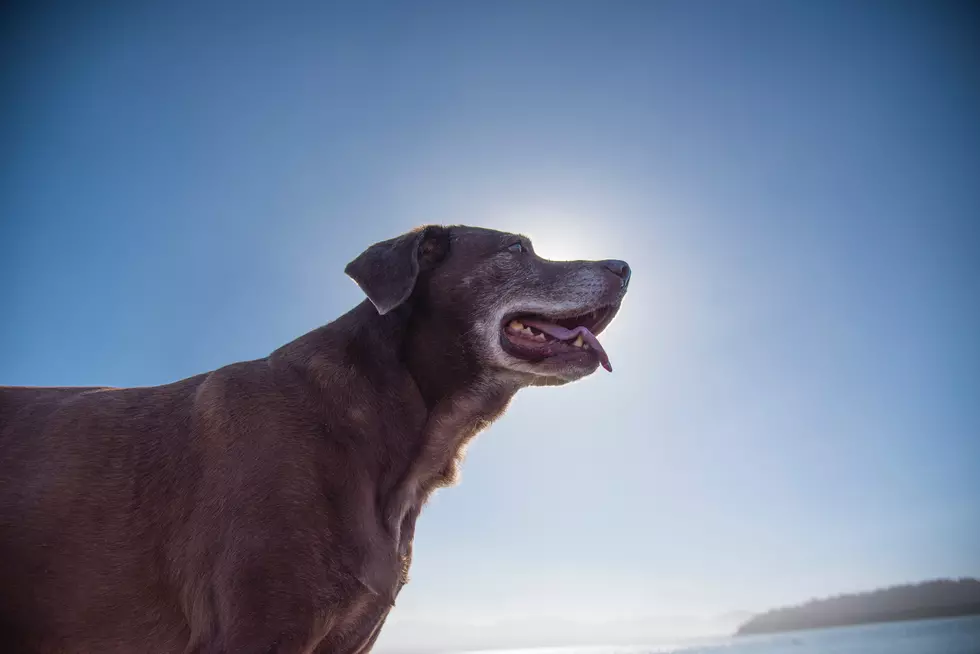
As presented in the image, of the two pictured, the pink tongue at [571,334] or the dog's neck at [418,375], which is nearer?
the dog's neck at [418,375]

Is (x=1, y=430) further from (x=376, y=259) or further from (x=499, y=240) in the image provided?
(x=499, y=240)

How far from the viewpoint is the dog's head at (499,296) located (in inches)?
177

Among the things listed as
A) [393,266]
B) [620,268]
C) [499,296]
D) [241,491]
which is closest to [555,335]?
[499,296]

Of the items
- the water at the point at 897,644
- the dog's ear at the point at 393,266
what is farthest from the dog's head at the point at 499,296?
the water at the point at 897,644

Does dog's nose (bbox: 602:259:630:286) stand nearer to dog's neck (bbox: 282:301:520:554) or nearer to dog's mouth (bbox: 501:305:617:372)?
dog's mouth (bbox: 501:305:617:372)

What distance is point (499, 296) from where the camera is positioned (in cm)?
481

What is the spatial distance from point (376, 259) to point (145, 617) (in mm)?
2700

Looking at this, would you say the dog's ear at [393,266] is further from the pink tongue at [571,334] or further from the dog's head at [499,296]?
the pink tongue at [571,334]

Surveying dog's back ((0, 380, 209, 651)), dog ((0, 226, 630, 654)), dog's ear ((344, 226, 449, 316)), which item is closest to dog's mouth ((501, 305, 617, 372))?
dog ((0, 226, 630, 654))

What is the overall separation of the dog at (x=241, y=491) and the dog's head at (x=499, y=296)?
0.08 m

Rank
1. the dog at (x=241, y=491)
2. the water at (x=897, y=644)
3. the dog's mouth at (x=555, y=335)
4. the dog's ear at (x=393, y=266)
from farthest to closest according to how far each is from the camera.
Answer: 1. the water at (x=897, y=644)
2. the dog's mouth at (x=555, y=335)
3. the dog's ear at (x=393, y=266)
4. the dog at (x=241, y=491)

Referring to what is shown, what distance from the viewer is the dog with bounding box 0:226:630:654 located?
10.4 feet

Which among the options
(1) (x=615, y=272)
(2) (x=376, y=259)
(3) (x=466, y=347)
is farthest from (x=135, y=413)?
(1) (x=615, y=272)

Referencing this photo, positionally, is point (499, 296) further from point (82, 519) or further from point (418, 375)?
point (82, 519)
